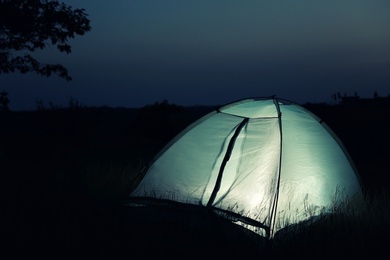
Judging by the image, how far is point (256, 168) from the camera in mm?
7141

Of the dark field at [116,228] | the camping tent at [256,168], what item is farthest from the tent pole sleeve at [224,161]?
the dark field at [116,228]

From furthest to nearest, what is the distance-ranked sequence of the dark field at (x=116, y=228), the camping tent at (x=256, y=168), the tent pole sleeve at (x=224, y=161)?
the tent pole sleeve at (x=224, y=161)
the camping tent at (x=256, y=168)
the dark field at (x=116, y=228)

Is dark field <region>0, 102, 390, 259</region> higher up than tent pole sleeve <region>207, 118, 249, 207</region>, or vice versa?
tent pole sleeve <region>207, 118, 249, 207</region>

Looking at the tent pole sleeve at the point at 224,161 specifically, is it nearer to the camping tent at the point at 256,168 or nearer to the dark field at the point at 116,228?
the camping tent at the point at 256,168

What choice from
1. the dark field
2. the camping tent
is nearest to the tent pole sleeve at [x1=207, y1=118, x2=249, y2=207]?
the camping tent

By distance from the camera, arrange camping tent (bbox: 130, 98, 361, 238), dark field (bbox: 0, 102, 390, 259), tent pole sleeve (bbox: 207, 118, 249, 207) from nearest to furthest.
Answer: dark field (bbox: 0, 102, 390, 259), camping tent (bbox: 130, 98, 361, 238), tent pole sleeve (bbox: 207, 118, 249, 207)

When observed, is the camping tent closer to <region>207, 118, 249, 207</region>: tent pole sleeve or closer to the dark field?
<region>207, 118, 249, 207</region>: tent pole sleeve

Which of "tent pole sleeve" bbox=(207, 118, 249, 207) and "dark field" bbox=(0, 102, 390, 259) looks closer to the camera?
"dark field" bbox=(0, 102, 390, 259)

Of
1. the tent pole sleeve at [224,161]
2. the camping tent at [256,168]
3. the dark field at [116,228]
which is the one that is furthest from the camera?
the tent pole sleeve at [224,161]

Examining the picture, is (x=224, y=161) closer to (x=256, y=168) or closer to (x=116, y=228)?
(x=256, y=168)

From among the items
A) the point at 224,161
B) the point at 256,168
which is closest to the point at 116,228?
the point at 224,161

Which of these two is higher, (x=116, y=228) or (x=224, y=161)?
(x=224, y=161)

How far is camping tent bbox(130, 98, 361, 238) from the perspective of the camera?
6.97m

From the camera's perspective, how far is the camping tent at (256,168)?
697 centimetres
